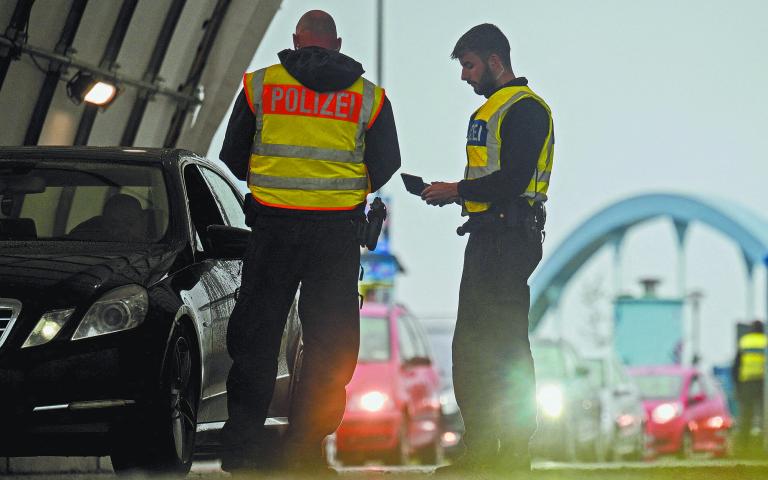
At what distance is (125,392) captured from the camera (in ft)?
22.7

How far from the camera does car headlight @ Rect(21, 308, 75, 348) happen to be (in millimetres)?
6828

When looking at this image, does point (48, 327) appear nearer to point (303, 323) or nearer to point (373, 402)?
point (303, 323)

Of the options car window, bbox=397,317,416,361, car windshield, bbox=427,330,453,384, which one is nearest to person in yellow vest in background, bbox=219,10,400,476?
car window, bbox=397,317,416,361

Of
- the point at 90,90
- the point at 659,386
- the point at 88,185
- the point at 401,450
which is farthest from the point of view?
the point at 659,386

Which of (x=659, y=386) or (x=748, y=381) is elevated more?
(x=659, y=386)

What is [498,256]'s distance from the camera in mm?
7465

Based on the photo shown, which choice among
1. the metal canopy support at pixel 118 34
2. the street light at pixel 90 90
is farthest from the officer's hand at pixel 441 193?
the metal canopy support at pixel 118 34

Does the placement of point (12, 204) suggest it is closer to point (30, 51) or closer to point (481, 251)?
point (481, 251)

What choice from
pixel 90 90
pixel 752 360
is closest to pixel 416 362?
pixel 90 90

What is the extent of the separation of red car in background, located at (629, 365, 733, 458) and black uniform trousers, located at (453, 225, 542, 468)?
19.6 m

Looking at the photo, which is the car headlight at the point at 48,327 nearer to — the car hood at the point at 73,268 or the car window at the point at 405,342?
the car hood at the point at 73,268

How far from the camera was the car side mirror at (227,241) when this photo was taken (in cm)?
783

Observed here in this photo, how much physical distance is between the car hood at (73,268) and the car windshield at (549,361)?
14.0 meters

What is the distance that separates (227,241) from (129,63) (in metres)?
8.00
